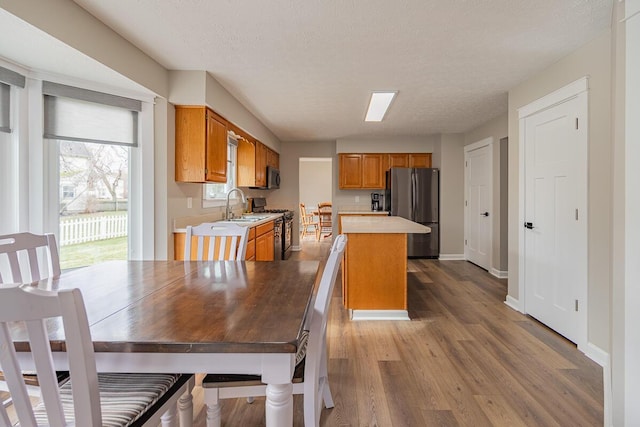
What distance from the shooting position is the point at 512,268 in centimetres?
348

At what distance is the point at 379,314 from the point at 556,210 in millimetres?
1783

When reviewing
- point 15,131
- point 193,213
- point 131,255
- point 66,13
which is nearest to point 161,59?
point 66,13

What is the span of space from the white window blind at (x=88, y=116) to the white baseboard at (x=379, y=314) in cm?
255

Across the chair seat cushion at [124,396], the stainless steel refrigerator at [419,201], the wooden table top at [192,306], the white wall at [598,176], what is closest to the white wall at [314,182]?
the stainless steel refrigerator at [419,201]

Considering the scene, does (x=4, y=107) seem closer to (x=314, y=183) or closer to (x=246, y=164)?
(x=246, y=164)

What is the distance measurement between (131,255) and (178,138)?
3.80ft

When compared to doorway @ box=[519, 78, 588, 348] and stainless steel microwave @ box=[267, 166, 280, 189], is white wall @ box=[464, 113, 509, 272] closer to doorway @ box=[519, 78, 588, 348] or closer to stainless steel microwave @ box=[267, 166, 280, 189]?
doorway @ box=[519, 78, 588, 348]

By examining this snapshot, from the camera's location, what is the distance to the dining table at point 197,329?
3.09ft

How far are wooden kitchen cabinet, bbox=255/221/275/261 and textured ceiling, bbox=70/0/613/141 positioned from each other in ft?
5.34

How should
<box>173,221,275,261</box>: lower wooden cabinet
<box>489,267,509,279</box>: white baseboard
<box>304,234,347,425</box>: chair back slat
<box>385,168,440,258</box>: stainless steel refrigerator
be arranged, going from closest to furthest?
<box>304,234,347,425</box>: chair back slat
<box>173,221,275,261</box>: lower wooden cabinet
<box>489,267,509,279</box>: white baseboard
<box>385,168,440,258</box>: stainless steel refrigerator

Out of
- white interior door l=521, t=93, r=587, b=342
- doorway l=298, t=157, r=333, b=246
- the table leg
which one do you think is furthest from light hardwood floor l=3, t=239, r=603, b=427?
doorway l=298, t=157, r=333, b=246

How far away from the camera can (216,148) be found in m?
3.42

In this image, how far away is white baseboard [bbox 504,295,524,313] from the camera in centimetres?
336

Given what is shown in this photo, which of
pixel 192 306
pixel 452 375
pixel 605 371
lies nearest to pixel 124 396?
pixel 192 306
